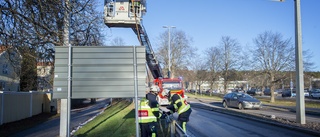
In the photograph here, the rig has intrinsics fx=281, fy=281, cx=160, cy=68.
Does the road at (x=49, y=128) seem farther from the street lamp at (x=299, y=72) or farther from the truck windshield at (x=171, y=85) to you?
the street lamp at (x=299, y=72)

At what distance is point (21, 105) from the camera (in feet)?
69.0

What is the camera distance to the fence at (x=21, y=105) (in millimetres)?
17341

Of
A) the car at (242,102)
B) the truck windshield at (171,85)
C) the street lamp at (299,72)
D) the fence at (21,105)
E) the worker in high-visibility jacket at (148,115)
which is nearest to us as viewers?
the worker in high-visibility jacket at (148,115)

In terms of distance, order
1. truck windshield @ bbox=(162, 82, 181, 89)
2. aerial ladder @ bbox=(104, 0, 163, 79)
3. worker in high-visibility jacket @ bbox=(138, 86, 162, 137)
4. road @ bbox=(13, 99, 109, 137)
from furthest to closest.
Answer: truck windshield @ bbox=(162, 82, 181, 89)
aerial ladder @ bbox=(104, 0, 163, 79)
road @ bbox=(13, 99, 109, 137)
worker in high-visibility jacket @ bbox=(138, 86, 162, 137)

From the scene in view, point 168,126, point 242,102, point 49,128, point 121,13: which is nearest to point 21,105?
point 49,128

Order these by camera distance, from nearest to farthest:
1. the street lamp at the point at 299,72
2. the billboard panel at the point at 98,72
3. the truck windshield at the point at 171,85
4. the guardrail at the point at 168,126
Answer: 1. the billboard panel at the point at 98,72
2. the guardrail at the point at 168,126
3. the street lamp at the point at 299,72
4. the truck windshield at the point at 171,85

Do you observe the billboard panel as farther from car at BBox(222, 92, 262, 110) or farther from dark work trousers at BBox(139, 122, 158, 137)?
car at BBox(222, 92, 262, 110)

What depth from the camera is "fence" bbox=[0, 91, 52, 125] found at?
17.3 metres

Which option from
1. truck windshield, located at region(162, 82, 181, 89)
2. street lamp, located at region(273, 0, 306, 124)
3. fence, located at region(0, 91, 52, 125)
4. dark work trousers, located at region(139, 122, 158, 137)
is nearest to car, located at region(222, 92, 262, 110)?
truck windshield, located at region(162, 82, 181, 89)

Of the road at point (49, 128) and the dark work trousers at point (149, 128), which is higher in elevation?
the dark work trousers at point (149, 128)

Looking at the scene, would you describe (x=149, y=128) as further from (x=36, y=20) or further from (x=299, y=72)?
(x=299, y=72)

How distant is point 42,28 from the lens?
10.2 meters

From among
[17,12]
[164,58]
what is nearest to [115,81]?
[17,12]

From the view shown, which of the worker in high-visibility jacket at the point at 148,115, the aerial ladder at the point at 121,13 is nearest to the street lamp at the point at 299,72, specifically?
the worker in high-visibility jacket at the point at 148,115
